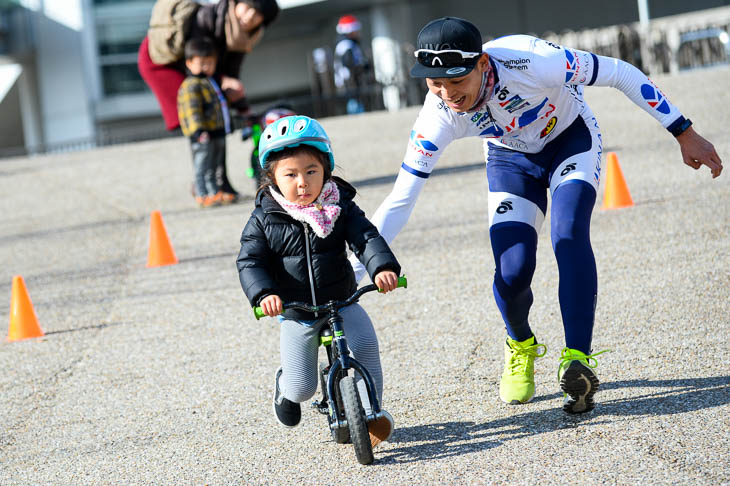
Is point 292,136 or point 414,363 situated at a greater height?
point 292,136

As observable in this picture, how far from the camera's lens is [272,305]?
4.02 metres

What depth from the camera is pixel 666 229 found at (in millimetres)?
8477

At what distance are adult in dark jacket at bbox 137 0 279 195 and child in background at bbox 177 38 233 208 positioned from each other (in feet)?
0.54

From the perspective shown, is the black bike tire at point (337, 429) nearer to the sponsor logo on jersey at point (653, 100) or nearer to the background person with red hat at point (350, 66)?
the sponsor logo on jersey at point (653, 100)

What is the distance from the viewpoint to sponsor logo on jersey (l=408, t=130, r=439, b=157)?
15.5 feet

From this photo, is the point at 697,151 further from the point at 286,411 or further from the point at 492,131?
the point at 286,411

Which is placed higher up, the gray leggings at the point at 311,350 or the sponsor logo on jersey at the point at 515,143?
the sponsor logo on jersey at the point at 515,143

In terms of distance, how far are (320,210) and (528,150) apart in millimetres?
1221

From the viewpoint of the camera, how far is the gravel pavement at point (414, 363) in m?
4.16

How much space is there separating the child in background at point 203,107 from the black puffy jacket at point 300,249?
291 inches

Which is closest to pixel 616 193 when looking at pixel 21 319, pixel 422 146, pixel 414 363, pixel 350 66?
pixel 414 363

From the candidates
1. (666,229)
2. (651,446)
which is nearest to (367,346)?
(651,446)

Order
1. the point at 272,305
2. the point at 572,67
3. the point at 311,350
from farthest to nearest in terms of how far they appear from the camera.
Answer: the point at 572,67 → the point at 311,350 → the point at 272,305

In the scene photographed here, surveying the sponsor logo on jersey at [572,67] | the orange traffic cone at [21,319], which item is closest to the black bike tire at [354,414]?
the sponsor logo on jersey at [572,67]
